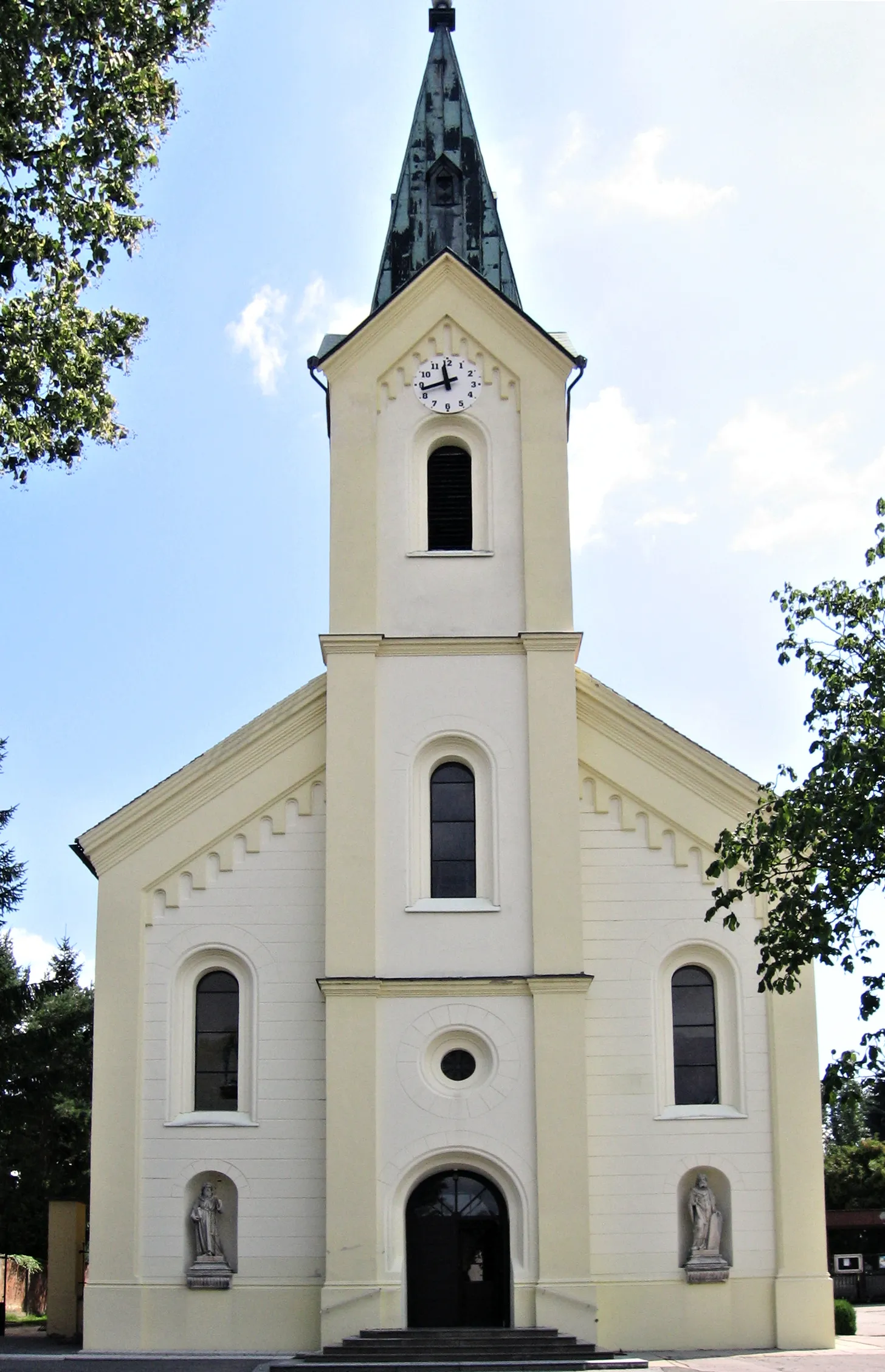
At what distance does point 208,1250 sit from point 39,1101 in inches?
837

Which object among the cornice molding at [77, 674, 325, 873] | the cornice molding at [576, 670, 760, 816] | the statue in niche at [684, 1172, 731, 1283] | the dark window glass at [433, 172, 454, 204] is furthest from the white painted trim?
the dark window glass at [433, 172, 454, 204]

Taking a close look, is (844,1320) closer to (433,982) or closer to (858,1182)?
(433,982)

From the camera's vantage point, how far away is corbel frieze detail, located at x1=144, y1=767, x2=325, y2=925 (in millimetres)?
23500

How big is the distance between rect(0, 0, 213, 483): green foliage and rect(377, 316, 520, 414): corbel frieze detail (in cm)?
791

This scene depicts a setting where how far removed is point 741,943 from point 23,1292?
2375 cm

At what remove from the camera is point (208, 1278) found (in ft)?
71.9

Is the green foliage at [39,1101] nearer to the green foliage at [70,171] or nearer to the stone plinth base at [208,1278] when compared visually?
the stone plinth base at [208,1278]

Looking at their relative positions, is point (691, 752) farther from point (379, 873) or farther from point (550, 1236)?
point (550, 1236)

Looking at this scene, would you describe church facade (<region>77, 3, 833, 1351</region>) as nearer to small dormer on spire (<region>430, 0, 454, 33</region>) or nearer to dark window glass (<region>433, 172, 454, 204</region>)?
dark window glass (<region>433, 172, 454, 204</region>)

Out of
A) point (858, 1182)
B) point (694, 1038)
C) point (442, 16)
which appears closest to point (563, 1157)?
point (694, 1038)

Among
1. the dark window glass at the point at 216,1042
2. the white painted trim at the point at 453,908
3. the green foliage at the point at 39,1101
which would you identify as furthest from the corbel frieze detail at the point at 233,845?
the green foliage at the point at 39,1101

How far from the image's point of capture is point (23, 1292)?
38844mm

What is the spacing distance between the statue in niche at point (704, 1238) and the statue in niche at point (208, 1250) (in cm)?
628

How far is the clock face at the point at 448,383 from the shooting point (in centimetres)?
2516
